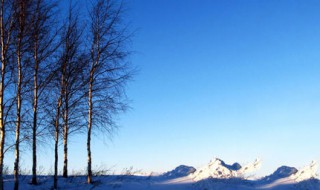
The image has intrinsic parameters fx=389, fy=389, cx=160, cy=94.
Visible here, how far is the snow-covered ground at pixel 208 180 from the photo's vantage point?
54.5ft

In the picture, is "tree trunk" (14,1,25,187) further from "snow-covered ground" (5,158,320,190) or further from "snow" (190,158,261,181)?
"snow" (190,158,261,181)

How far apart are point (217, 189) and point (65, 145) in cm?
742

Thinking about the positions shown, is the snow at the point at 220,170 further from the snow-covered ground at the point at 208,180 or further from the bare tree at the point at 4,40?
the bare tree at the point at 4,40

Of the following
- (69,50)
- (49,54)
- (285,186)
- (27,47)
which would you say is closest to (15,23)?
(27,47)

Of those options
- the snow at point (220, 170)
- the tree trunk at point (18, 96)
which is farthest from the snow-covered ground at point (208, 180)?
the tree trunk at point (18, 96)

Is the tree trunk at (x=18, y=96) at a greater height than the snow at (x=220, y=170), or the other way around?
the tree trunk at (x=18, y=96)

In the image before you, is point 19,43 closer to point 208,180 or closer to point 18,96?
point 18,96

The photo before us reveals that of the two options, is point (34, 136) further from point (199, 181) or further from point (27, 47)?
point (199, 181)

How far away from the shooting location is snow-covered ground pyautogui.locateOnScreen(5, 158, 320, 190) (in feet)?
54.5

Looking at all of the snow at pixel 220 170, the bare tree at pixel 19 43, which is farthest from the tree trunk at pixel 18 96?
the snow at pixel 220 170

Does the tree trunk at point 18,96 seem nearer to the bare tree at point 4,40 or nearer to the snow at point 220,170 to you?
the bare tree at point 4,40

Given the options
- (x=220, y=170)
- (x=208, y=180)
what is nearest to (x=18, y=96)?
(x=208, y=180)

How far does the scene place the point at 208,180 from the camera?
681 inches

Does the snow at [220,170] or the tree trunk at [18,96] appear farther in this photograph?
the snow at [220,170]
